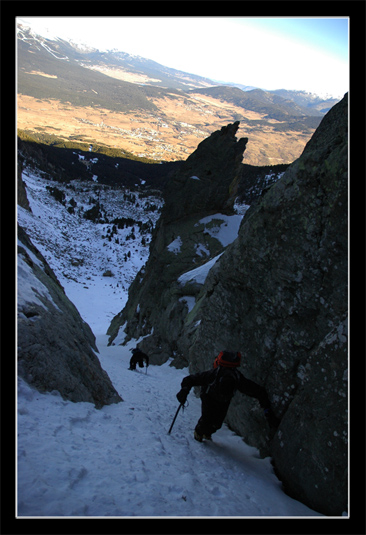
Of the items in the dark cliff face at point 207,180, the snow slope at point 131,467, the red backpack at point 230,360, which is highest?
the dark cliff face at point 207,180

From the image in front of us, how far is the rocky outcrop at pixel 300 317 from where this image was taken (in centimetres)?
366

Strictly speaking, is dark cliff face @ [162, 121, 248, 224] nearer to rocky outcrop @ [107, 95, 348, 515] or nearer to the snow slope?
rocky outcrop @ [107, 95, 348, 515]

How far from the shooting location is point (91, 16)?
249cm

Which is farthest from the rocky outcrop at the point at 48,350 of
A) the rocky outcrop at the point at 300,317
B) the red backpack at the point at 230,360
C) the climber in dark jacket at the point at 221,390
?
the rocky outcrop at the point at 300,317

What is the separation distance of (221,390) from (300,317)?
180 centimetres

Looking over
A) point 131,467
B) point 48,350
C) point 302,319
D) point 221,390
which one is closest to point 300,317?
point 302,319

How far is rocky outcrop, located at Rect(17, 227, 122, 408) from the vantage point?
4.36 metres

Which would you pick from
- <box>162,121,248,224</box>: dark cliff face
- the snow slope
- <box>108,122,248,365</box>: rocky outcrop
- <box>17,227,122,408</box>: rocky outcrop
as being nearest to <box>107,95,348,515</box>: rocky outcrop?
the snow slope

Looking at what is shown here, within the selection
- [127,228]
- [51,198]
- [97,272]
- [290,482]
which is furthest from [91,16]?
[51,198]

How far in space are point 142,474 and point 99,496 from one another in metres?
0.77

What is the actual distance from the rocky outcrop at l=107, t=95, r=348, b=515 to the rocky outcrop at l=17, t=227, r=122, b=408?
9.53 feet

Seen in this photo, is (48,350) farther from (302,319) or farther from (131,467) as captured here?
(302,319)

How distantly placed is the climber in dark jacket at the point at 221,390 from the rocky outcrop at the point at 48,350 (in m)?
1.90

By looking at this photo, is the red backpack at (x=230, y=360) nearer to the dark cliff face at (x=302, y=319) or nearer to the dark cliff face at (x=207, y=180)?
the dark cliff face at (x=302, y=319)
